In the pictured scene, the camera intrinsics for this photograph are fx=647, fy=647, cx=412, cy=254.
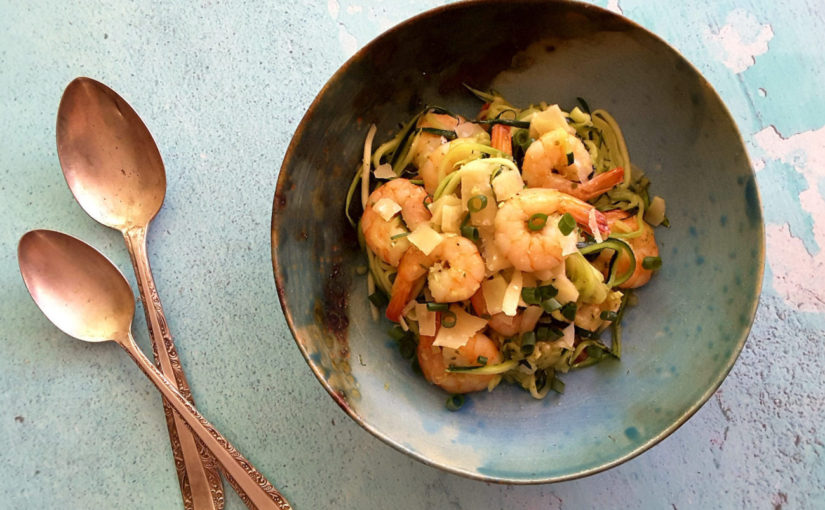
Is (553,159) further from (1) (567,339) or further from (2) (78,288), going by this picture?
(2) (78,288)

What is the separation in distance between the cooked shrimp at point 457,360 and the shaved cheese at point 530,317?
0.38ft

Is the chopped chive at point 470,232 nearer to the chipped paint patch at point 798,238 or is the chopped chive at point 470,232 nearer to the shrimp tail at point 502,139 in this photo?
the shrimp tail at point 502,139

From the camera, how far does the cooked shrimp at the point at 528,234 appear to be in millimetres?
1935

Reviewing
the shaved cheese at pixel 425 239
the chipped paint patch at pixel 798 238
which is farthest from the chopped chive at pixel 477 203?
the chipped paint patch at pixel 798 238

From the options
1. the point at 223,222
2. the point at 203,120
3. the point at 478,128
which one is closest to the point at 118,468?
the point at 223,222

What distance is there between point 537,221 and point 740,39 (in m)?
1.31

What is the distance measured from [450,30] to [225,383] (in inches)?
59.8

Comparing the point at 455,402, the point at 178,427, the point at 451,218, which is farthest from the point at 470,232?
the point at 178,427

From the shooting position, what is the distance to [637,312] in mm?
2297

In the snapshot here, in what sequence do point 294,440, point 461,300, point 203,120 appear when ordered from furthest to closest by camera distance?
point 203,120
point 294,440
point 461,300

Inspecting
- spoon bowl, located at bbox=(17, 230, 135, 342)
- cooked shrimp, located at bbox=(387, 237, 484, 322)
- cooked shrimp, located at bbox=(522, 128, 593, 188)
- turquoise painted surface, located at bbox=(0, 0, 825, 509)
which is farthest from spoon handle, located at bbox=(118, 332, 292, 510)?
cooked shrimp, located at bbox=(522, 128, 593, 188)

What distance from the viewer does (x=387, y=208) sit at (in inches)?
82.9

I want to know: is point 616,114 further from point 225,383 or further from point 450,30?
point 225,383

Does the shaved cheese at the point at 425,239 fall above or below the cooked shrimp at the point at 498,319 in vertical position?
above
